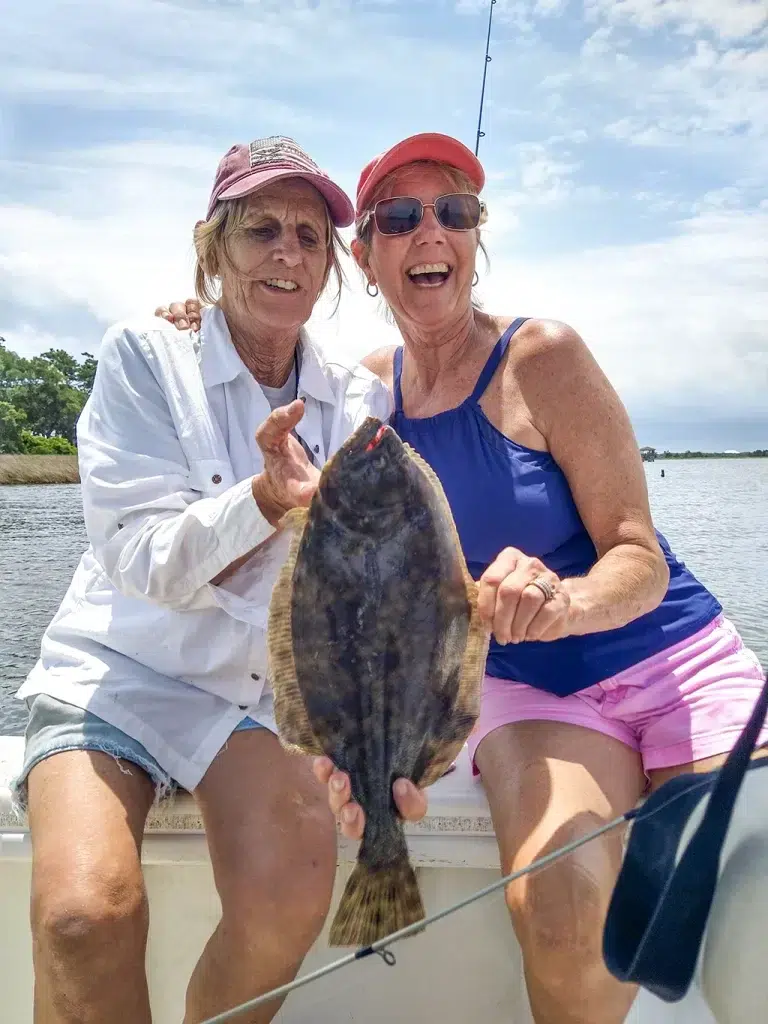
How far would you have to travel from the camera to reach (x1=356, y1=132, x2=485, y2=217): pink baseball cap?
3133 mm

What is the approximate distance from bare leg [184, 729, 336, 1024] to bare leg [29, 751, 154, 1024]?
0.75 feet

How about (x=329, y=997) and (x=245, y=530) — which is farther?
(x=329, y=997)

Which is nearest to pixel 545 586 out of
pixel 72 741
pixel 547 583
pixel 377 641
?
pixel 547 583

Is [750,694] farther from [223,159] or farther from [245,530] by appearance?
[223,159]

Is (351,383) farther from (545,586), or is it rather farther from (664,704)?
(664,704)

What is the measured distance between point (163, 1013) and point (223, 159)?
3177mm

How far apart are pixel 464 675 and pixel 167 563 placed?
945 mm

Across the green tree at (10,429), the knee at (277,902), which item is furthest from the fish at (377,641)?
the green tree at (10,429)

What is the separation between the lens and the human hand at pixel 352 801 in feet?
6.97

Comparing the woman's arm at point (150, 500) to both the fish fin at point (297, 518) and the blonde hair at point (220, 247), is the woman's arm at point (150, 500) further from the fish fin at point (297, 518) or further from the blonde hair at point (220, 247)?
the blonde hair at point (220, 247)

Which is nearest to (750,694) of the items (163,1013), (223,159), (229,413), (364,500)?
(364,500)

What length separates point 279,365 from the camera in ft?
10.7

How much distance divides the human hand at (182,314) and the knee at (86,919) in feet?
6.18

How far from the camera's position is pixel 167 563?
2.46m
